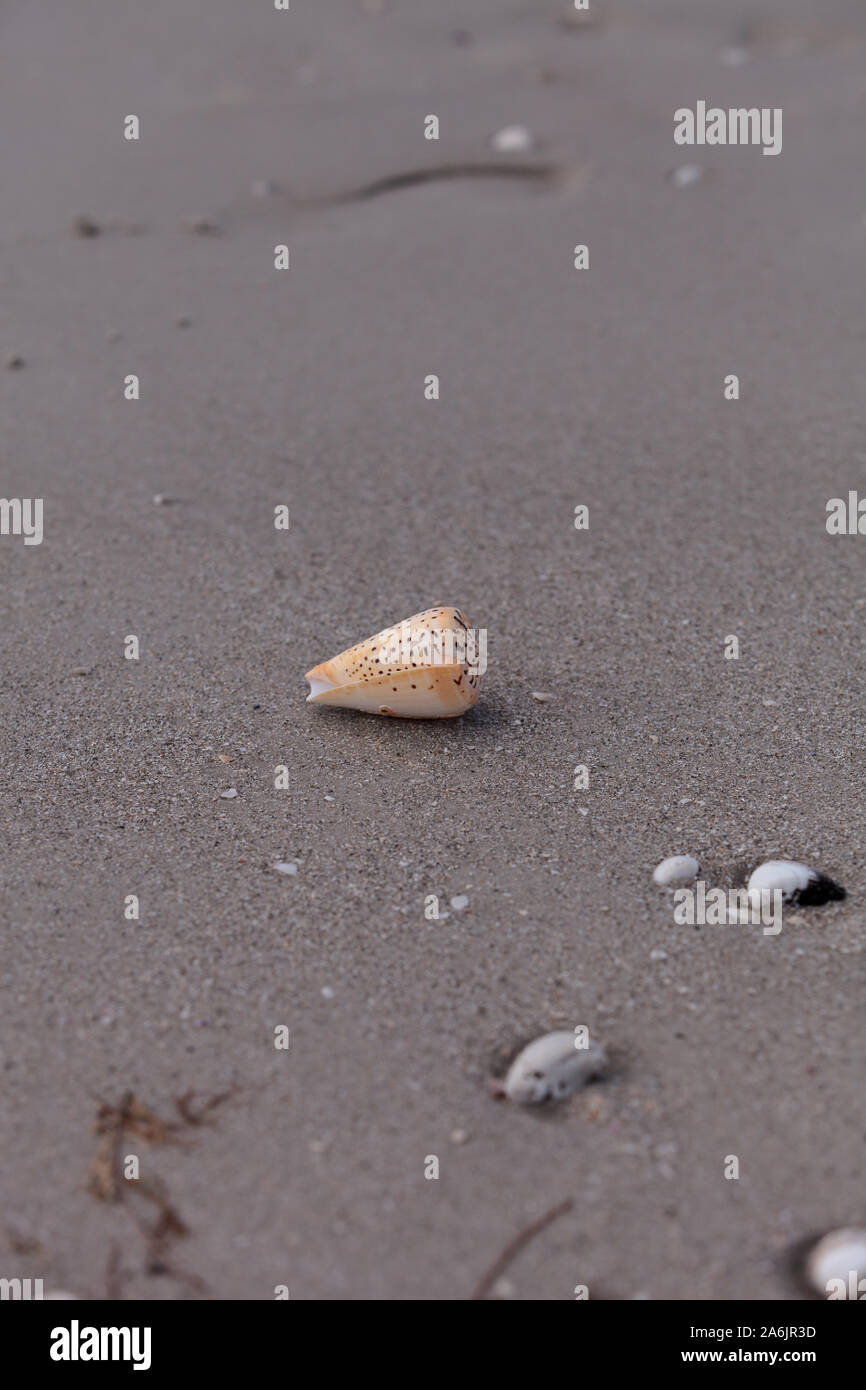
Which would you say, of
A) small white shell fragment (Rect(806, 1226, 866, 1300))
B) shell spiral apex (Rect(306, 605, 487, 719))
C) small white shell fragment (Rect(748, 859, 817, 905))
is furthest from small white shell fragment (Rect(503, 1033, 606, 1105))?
shell spiral apex (Rect(306, 605, 487, 719))

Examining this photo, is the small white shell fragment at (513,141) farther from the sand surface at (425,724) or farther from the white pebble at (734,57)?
the white pebble at (734,57)

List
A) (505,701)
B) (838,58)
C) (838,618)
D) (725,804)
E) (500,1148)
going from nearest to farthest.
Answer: (500,1148) → (725,804) → (505,701) → (838,618) → (838,58)

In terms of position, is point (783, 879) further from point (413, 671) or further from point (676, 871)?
point (413, 671)

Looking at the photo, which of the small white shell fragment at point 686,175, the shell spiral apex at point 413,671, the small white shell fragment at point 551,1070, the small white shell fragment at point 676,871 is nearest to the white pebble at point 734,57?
the small white shell fragment at point 686,175

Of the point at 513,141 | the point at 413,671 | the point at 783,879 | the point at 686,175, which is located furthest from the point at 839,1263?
the point at 513,141

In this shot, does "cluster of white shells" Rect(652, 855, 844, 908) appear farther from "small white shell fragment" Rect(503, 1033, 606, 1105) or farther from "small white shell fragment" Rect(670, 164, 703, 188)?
"small white shell fragment" Rect(670, 164, 703, 188)
